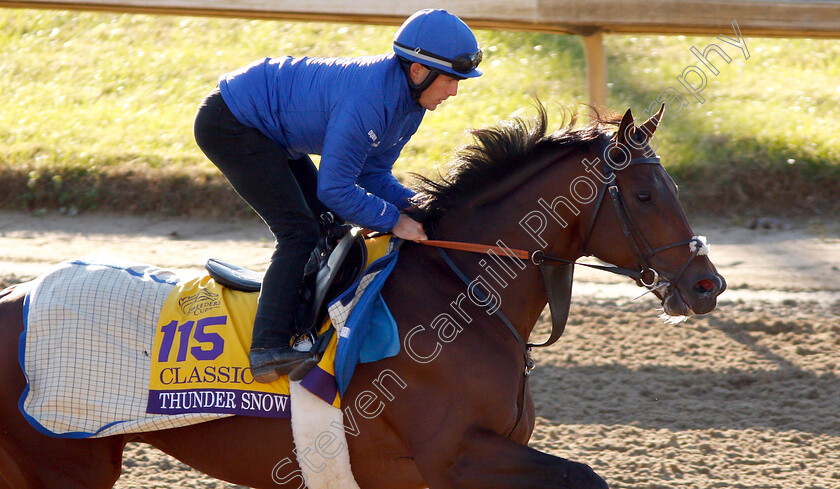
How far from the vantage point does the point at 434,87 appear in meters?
3.04

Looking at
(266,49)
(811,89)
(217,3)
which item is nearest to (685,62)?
(811,89)

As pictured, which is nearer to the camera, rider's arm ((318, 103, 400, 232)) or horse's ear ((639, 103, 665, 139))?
rider's arm ((318, 103, 400, 232))

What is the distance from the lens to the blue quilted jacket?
9.55 feet

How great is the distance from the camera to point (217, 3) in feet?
23.6

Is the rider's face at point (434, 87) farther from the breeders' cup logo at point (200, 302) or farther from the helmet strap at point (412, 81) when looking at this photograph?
the breeders' cup logo at point (200, 302)

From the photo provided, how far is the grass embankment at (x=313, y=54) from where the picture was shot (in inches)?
340

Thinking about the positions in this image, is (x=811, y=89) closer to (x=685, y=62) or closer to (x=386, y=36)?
(x=685, y=62)

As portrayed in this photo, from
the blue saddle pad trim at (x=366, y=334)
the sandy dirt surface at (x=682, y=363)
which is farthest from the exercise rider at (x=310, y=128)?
the sandy dirt surface at (x=682, y=363)

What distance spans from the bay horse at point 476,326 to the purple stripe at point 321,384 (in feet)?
0.22

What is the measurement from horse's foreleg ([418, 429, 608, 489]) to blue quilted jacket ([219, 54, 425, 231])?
2.80ft

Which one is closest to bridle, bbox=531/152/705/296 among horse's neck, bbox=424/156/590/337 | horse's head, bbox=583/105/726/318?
horse's head, bbox=583/105/726/318

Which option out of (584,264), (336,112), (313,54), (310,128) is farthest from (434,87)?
(313,54)

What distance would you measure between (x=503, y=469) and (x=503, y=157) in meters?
1.16

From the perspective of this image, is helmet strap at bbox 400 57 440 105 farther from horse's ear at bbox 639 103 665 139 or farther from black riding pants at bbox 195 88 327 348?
horse's ear at bbox 639 103 665 139
